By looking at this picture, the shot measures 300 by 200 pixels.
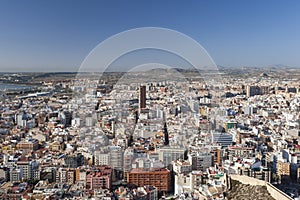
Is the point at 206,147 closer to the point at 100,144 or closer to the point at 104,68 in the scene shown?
the point at 100,144

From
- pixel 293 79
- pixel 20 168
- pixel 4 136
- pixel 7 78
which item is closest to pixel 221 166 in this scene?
pixel 20 168

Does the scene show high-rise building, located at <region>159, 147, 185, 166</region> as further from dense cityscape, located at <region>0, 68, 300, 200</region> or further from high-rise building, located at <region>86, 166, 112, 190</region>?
high-rise building, located at <region>86, 166, 112, 190</region>

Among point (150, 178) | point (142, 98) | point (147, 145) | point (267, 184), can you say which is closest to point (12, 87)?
point (142, 98)

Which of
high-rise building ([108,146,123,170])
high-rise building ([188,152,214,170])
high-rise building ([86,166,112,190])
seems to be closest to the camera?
high-rise building ([86,166,112,190])

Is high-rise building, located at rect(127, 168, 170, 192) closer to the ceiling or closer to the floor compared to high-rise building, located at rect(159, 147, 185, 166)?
closer to the floor

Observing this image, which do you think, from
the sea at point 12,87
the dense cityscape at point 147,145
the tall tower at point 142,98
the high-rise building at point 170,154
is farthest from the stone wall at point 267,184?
the sea at point 12,87

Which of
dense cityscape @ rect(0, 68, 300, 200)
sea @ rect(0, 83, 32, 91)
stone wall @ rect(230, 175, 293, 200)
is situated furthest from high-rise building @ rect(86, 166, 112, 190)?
sea @ rect(0, 83, 32, 91)

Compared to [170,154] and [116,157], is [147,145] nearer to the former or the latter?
[170,154]

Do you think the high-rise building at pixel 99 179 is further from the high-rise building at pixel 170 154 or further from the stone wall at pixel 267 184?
the stone wall at pixel 267 184

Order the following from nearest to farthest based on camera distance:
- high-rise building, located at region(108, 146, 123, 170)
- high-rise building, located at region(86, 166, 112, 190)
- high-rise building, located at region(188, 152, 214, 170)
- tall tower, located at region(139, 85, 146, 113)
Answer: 1. high-rise building, located at region(86, 166, 112, 190)
2. high-rise building, located at region(108, 146, 123, 170)
3. high-rise building, located at region(188, 152, 214, 170)
4. tall tower, located at region(139, 85, 146, 113)
